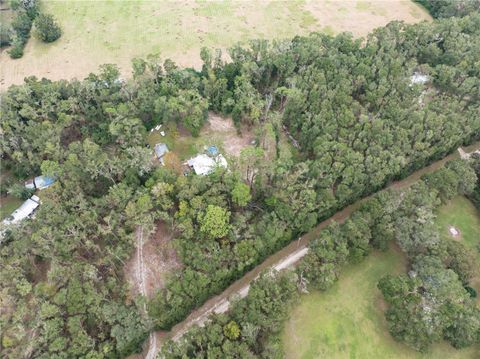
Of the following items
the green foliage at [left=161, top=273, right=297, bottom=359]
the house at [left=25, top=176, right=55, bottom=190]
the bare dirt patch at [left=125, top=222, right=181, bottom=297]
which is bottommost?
the bare dirt patch at [left=125, top=222, right=181, bottom=297]

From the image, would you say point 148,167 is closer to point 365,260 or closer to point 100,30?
point 365,260

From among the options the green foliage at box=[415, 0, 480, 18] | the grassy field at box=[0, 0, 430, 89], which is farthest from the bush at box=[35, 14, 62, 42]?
the green foliage at box=[415, 0, 480, 18]

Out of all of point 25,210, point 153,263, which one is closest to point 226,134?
point 153,263

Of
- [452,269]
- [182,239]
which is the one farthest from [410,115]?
[182,239]

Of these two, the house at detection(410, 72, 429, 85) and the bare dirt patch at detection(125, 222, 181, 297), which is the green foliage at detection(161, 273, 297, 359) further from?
the house at detection(410, 72, 429, 85)

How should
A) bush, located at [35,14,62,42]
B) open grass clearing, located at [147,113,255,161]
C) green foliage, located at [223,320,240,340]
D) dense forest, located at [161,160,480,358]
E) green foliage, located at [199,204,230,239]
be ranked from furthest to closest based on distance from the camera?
bush, located at [35,14,62,42], open grass clearing, located at [147,113,255,161], green foliage, located at [199,204,230,239], dense forest, located at [161,160,480,358], green foliage, located at [223,320,240,340]

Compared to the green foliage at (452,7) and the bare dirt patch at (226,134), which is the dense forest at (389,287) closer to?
the bare dirt patch at (226,134)

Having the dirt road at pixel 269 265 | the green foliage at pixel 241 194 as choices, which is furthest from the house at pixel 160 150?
the dirt road at pixel 269 265
